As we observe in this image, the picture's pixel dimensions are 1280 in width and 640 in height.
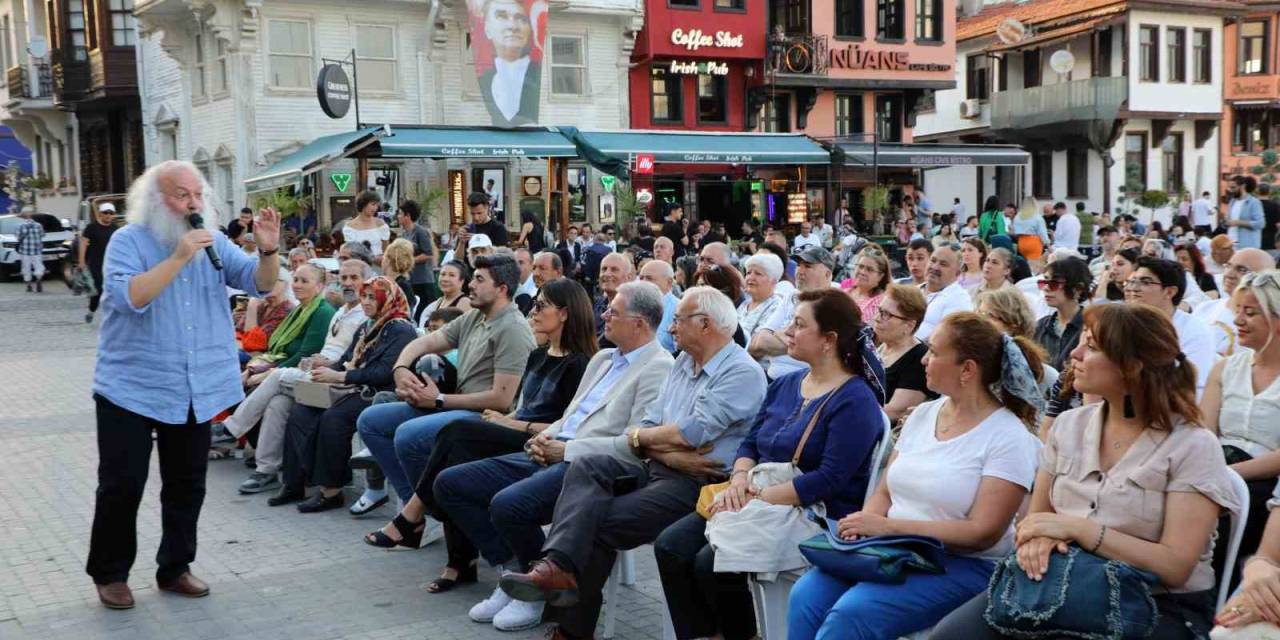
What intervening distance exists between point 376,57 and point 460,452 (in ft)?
69.2

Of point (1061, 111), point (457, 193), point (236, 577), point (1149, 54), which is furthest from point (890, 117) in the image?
point (236, 577)

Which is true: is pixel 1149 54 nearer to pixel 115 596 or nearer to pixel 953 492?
pixel 953 492

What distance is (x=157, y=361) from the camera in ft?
17.6

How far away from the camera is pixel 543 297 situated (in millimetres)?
5945

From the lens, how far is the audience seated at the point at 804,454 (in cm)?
425

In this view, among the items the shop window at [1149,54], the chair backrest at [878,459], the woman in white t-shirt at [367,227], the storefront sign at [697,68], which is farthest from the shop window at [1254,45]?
the chair backrest at [878,459]

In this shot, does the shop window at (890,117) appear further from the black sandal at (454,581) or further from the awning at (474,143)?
the black sandal at (454,581)

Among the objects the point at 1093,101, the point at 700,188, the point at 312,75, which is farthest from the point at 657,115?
the point at 1093,101

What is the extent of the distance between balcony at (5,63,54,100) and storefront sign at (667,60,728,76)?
61.6ft

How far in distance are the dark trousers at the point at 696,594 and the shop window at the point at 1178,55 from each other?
1481 inches

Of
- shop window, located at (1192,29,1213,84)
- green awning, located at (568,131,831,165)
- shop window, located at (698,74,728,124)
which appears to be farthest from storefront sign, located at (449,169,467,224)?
shop window, located at (1192,29,1213,84)

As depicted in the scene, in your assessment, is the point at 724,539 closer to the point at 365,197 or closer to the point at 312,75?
the point at 365,197

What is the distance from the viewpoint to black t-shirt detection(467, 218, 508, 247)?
1353 cm

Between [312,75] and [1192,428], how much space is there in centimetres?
2360
